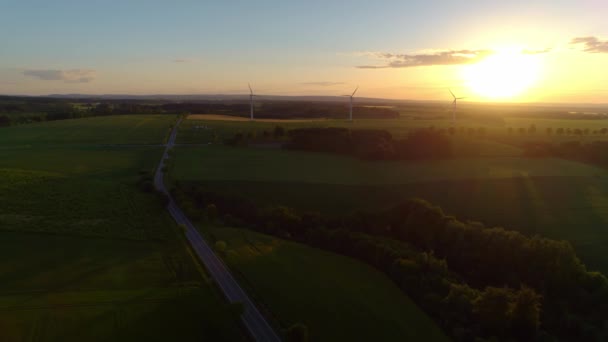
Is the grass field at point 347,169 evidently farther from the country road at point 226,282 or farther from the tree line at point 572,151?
the country road at point 226,282

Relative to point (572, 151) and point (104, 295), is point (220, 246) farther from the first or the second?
point (572, 151)

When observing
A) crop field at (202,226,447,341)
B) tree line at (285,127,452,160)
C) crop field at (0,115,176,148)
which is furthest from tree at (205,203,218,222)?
crop field at (0,115,176,148)

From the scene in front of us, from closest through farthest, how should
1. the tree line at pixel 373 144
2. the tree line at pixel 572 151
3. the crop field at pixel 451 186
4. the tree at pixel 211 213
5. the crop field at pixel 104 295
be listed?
the crop field at pixel 104 295 < the crop field at pixel 451 186 < the tree at pixel 211 213 < the tree line at pixel 373 144 < the tree line at pixel 572 151

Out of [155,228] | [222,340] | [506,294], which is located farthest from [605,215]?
[155,228]

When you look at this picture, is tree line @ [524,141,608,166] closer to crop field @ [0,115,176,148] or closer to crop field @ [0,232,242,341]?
crop field @ [0,232,242,341]

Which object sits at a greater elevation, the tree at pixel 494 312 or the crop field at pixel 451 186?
the crop field at pixel 451 186

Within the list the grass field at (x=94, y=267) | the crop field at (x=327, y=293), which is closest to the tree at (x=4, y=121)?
the grass field at (x=94, y=267)
